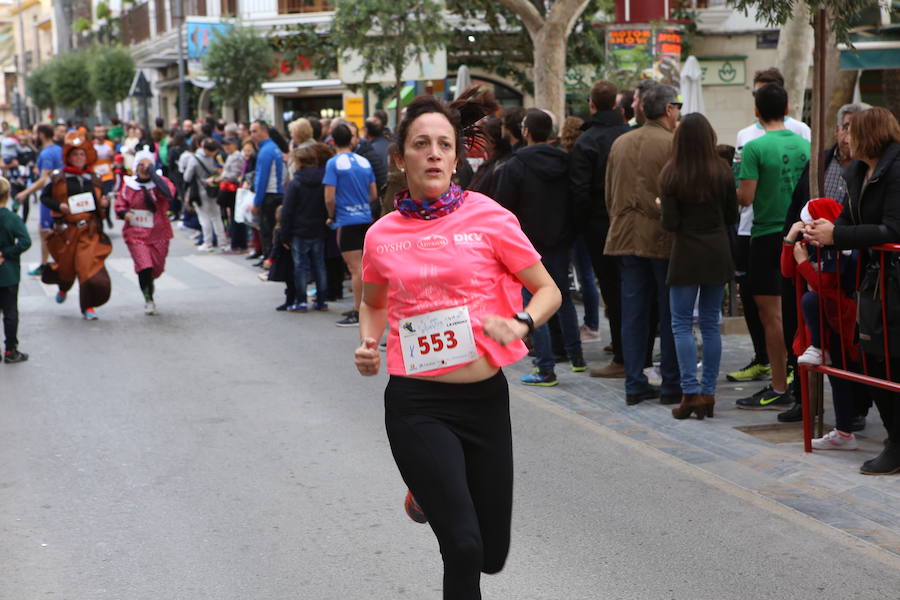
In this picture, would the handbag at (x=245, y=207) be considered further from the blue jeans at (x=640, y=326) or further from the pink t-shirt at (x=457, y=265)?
the pink t-shirt at (x=457, y=265)

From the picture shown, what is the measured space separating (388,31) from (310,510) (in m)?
13.9

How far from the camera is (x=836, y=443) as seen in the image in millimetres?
6867

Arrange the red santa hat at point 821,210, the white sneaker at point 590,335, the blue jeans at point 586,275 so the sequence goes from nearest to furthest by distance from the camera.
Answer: the red santa hat at point 821,210 < the blue jeans at point 586,275 < the white sneaker at point 590,335

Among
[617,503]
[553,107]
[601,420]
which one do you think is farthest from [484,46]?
[617,503]

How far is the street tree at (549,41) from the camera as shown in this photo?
14828 millimetres

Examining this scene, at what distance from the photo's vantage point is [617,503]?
5.94 meters

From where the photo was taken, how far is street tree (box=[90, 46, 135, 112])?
43.6m

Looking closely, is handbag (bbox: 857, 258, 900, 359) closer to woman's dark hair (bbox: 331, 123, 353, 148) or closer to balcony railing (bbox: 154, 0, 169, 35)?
woman's dark hair (bbox: 331, 123, 353, 148)

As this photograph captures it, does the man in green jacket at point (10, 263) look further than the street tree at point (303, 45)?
No

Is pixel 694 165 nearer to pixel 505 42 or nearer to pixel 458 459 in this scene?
pixel 458 459

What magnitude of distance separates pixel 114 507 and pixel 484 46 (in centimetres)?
2405

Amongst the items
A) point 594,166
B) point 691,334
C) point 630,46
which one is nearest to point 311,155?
point 594,166

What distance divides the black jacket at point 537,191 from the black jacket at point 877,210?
2.92 meters

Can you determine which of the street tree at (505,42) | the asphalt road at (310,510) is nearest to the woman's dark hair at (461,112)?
the asphalt road at (310,510)
